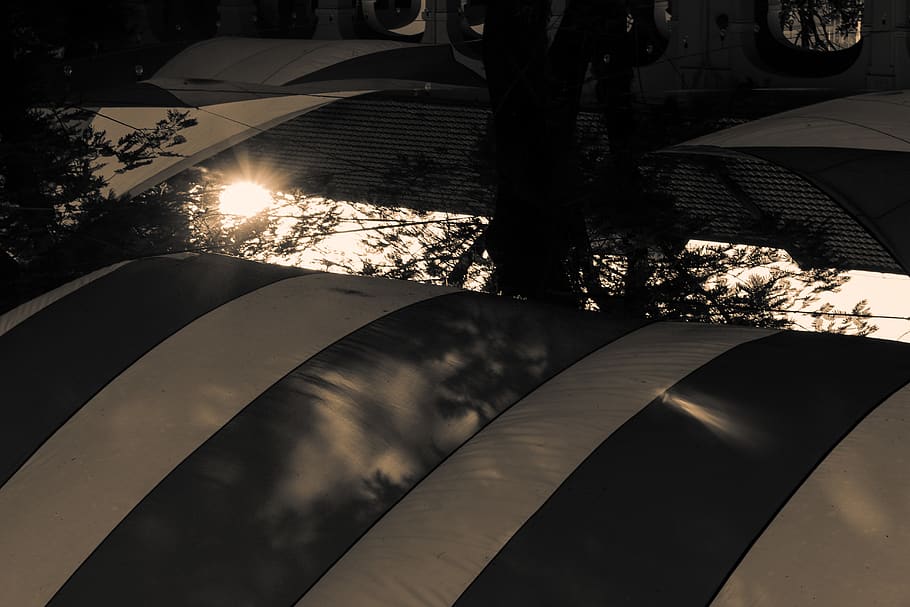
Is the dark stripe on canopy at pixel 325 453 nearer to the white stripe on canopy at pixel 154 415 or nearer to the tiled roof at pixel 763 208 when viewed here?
the white stripe on canopy at pixel 154 415

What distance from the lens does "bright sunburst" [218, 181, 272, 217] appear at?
891cm

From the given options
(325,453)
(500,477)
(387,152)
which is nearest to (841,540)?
(500,477)

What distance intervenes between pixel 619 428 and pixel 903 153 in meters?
3.27

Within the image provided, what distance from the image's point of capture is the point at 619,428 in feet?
13.7

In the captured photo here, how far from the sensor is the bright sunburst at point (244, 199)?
8914mm

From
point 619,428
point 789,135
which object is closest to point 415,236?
point 789,135

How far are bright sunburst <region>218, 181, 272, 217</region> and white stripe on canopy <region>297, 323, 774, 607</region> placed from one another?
15.4ft

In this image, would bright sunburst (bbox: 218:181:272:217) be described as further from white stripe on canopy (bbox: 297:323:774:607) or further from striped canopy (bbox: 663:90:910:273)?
white stripe on canopy (bbox: 297:323:774:607)

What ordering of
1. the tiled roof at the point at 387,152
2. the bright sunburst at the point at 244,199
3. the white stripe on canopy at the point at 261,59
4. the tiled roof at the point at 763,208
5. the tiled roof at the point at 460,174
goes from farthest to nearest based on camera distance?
the white stripe on canopy at the point at 261,59 → the bright sunburst at the point at 244,199 → the tiled roof at the point at 387,152 → the tiled roof at the point at 460,174 → the tiled roof at the point at 763,208

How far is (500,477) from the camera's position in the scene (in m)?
4.05

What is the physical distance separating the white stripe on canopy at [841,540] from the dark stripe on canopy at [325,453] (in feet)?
4.33

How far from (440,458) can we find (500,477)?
38 centimetres

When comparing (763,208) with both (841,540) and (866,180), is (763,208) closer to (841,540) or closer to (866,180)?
(866,180)

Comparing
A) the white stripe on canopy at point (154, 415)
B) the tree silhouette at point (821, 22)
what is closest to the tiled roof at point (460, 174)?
the white stripe on canopy at point (154, 415)
